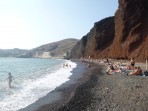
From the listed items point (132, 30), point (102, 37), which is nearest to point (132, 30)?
point (132, 30)

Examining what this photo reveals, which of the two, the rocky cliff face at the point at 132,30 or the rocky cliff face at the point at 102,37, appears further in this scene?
the rocky cliff face at the point at 102,37

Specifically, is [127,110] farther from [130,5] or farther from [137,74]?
[130,5]

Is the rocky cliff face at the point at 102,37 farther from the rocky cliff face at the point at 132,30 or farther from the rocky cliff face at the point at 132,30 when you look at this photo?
the rocky cliff face at the point at 132,30

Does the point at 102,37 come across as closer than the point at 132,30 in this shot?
No

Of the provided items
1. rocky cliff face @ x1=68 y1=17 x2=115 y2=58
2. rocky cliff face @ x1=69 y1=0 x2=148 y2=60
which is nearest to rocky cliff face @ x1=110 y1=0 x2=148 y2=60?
rocky cliff face @ x1=69 y1=0 x2=148 y2=60

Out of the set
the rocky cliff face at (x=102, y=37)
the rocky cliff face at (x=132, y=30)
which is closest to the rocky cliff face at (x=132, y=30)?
the rocky cliff face at (x=132, y=30)

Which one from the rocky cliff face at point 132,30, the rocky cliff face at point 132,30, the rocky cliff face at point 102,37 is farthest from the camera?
the rocky cliff face at point 102,37

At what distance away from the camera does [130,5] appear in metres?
61.6

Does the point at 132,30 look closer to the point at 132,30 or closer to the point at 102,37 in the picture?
the point at 132,30

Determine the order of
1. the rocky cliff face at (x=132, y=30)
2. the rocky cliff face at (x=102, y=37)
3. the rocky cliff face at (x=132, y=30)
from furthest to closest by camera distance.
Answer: the rocky cliff face at (x=102, y=37), the rocky cliff face at (x=132, y=30), the rocky cliff face at (x=132, y=30)

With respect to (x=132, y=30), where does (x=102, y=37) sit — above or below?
above

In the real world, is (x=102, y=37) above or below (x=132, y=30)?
above

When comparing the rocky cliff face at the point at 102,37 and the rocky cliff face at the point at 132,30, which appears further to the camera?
the rocky cliff face at the point at 102,37

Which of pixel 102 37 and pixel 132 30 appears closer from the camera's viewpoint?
pixel 132 30
